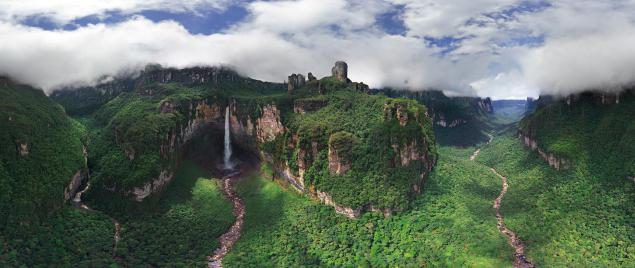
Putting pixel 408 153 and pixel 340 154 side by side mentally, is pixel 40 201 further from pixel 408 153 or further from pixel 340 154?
pixel 408 153

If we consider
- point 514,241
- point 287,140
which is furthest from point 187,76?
point 514,241

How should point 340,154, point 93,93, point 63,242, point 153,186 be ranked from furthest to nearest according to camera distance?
point 93,93, point 153,186, point 340,154, point 63,242

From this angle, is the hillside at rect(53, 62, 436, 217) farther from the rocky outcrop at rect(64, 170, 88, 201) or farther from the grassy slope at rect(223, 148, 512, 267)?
the grassy slope at rect(223, 148, 512, 267)

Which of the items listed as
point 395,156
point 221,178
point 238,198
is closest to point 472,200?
point 395,156

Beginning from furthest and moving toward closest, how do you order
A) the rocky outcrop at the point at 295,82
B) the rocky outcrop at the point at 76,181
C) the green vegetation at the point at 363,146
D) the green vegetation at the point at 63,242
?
1. the rocky outcrop at the point at 295,82
2. the green vegetation at the point at 363,146
3. the rocky outcrop at the point at 76,181
4. the green vegetation at the point at 63,242

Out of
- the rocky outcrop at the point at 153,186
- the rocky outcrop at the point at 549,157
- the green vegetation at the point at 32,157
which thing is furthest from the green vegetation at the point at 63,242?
the rocky outcrop at the point at 549,157

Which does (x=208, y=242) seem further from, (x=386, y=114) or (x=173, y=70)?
(x=173, y=70)

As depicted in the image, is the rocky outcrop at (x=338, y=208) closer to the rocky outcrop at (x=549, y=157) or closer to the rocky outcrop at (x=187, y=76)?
the rocky outcrop at (x=549, y=157)
